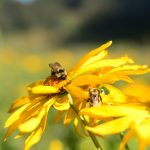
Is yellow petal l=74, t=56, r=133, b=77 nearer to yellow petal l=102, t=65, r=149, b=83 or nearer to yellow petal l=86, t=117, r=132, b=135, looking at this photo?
→ yellow petal l=102, t=65, r=149, b=83

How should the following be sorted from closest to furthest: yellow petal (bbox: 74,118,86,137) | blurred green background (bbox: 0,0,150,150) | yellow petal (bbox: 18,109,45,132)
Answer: yellow petal (bbox: 18,109,45,132) < yellow petal (bbox: 74,118,86,137) < blurred green background (bbox: 0,0,150,150)

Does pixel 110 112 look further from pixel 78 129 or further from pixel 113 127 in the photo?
pixel 78 129

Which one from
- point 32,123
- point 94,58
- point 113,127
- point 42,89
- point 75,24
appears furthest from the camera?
point 75,24

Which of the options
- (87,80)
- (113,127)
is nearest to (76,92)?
(87,80)

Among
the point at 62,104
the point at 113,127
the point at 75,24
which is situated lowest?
the point at 113,127

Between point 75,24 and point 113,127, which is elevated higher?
point 75,24

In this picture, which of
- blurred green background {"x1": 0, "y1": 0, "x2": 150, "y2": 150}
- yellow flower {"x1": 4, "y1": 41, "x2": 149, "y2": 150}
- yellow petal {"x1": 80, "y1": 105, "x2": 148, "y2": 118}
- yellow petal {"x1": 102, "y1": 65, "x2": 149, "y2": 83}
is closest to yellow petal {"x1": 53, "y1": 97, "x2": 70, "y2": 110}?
yellow flower {"x1": 4, "y1": 41, "x2": 149, "y2": 150}
